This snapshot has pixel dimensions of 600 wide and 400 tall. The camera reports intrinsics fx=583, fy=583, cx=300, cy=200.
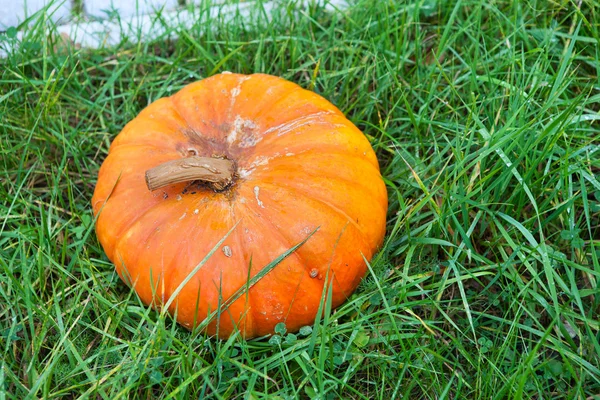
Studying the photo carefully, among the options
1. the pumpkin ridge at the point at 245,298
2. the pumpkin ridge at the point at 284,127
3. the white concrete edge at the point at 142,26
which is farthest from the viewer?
the white concrete edge at the point at 142,26

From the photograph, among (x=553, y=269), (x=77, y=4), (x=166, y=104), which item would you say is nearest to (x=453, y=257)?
(x=553, y=269)

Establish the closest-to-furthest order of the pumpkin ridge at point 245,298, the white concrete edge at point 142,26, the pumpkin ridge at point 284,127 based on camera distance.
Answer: the pumpkin ridge at point 245,298, the pumpkin ridge at point 284,127, the white concrete edge at point 142,26

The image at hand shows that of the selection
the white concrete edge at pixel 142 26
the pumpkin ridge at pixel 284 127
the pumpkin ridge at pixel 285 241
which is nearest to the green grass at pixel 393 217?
the white concrete edge at pixel 142 26

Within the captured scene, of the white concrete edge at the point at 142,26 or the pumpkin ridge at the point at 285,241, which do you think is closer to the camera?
the pumpkin ridge at the point at 285,241

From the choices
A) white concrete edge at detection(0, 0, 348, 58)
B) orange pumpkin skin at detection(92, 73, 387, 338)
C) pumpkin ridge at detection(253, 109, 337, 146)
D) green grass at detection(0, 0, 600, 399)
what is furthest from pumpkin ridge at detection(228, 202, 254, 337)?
white concrete edge at detection(0, 0, 348, 58)

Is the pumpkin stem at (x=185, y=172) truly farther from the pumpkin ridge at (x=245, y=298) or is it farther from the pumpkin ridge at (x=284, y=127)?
the pumpkin ridge at (x=284, y=127)

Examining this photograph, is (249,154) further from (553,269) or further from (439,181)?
(553,269)
